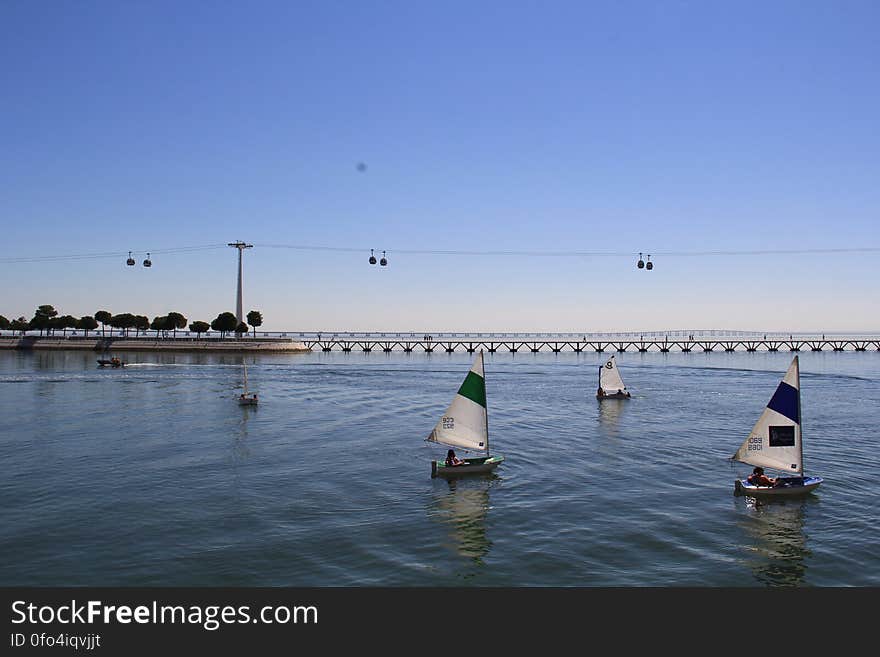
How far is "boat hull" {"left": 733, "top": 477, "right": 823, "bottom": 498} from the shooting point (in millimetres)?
34750

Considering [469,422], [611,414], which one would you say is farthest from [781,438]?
[611,414]

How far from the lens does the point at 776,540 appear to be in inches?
1112

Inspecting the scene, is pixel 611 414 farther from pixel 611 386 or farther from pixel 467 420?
pixel 467 420

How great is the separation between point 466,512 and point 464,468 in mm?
7586

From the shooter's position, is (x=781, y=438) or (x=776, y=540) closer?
(x=776, y=540)

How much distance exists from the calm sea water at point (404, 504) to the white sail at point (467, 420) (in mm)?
2902

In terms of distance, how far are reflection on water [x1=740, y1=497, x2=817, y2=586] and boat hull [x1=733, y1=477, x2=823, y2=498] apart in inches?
17.3

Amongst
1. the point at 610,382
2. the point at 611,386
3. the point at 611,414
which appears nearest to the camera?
the point at 611,414

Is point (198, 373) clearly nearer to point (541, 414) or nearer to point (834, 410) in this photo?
point (541, 414)

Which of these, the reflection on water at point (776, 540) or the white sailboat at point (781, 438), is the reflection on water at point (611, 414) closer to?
the white sailboat at point (781, 438)

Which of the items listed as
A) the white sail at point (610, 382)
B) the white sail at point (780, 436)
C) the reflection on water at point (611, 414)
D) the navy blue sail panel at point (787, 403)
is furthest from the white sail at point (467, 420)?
the white sail at point (610, 382)

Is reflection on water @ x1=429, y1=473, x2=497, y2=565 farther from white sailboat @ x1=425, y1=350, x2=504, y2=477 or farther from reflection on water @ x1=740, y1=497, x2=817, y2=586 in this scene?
reflection on water @ x1=740, y1=497, x2=817, y2=586

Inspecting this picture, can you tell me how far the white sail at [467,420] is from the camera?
139 feet

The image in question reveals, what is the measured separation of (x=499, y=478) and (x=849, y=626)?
80.3ft
